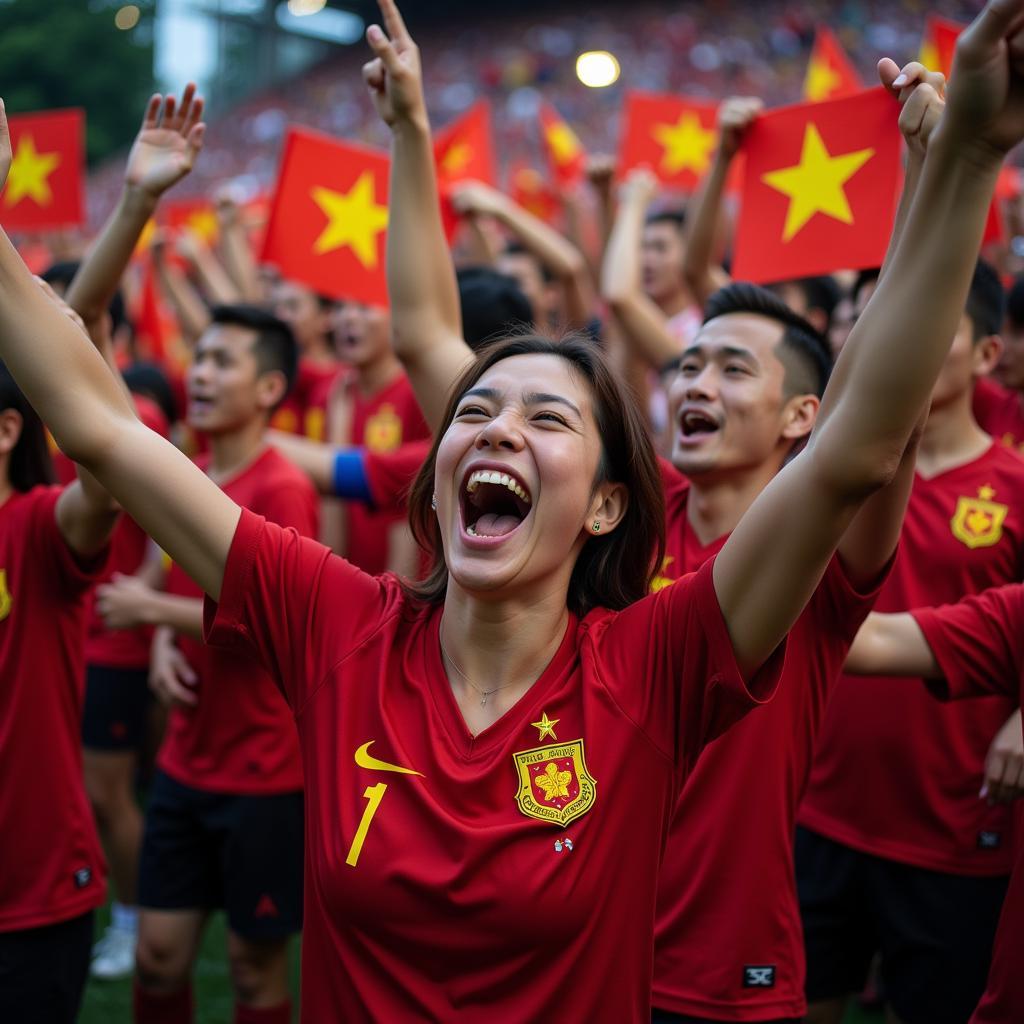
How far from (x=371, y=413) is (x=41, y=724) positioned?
2.42m

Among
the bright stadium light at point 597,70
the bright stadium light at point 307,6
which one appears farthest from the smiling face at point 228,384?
the bright stadium light at point 307,6

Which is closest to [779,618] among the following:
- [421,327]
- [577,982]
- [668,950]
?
[577,982]

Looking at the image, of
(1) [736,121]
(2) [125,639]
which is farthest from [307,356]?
(1) [736,121]

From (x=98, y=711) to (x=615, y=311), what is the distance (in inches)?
97.3

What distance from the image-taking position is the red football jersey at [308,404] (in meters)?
5.67

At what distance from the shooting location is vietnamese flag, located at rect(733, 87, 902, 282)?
3.02 m

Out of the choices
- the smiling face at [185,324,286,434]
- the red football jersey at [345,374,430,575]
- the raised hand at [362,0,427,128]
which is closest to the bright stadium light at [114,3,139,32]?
the red football jersey at [345,374,430,575]

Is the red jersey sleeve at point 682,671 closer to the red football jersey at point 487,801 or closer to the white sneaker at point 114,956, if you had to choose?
the red football jersey at point 487,801

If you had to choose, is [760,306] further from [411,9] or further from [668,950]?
[411,9]

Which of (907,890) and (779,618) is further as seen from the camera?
(907,890)

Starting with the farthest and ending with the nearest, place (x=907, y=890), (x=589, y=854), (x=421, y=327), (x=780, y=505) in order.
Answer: (x=907, y=890), (x=421, y=327), (x=589, y=854), (x=780, y=505)

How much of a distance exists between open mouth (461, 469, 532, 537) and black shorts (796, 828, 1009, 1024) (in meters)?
1.31

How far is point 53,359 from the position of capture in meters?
1.92

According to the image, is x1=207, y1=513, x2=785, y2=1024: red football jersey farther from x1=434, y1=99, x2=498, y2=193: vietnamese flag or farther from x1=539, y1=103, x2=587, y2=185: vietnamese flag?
x1=539, y1=103, x2=587, y2=185: vietnamese flag
